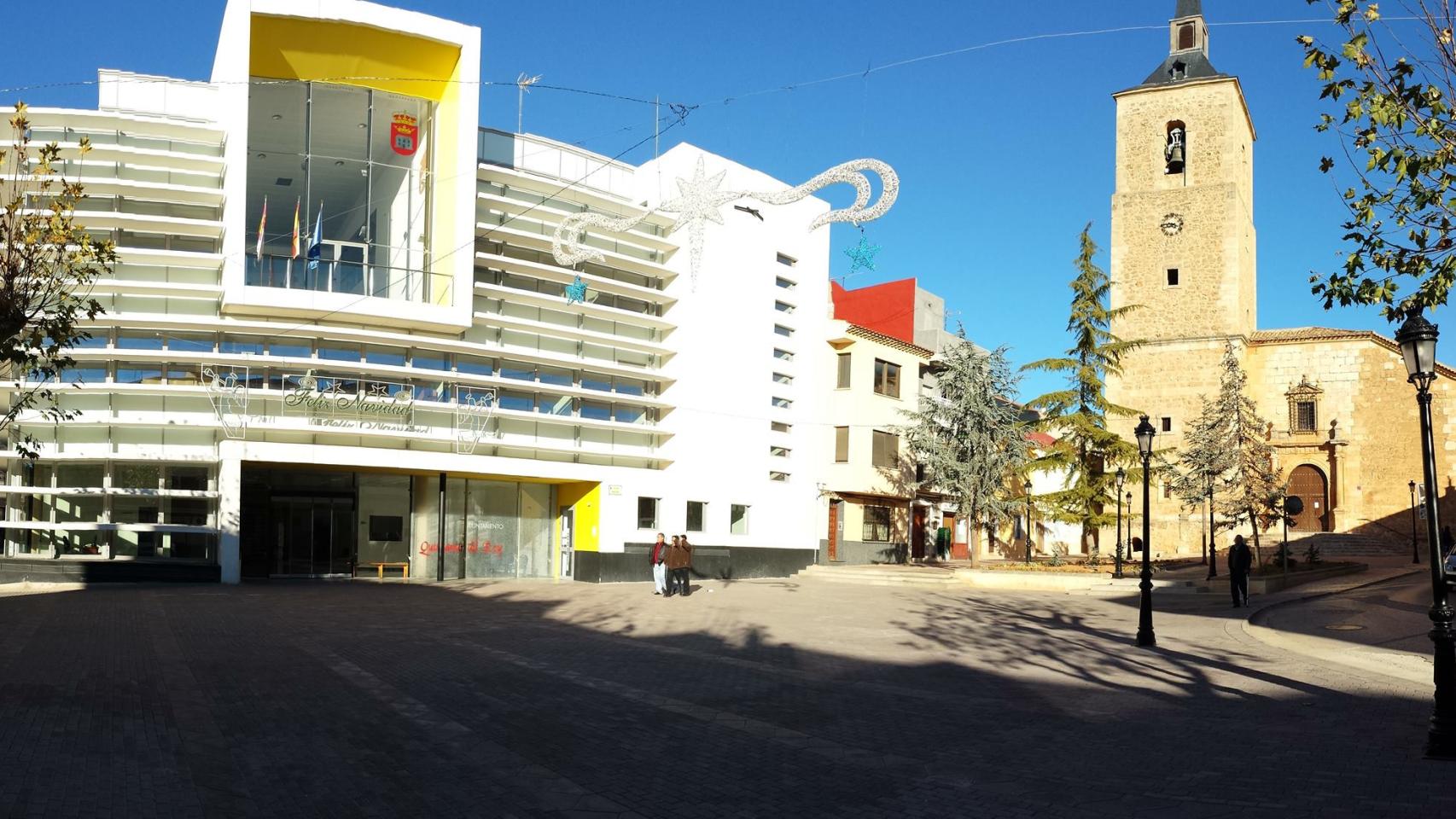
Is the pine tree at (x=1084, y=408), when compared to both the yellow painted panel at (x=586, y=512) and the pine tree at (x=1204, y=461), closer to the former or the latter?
the pine tree at (x=1204, y=461)

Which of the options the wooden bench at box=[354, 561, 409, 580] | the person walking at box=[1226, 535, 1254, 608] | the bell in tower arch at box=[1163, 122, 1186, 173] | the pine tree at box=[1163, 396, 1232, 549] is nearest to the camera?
the person walking at box=[1226, 535, 1254, 608]

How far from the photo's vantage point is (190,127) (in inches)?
1129

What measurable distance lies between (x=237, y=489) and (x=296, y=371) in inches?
137

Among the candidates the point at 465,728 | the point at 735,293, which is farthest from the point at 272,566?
the point at 465,728

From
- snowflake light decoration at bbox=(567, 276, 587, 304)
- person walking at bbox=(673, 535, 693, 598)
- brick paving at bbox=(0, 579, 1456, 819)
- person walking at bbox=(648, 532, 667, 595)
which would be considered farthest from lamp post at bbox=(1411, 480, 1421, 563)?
snowflake light decoration at bbox=(567, 276, 587, 304)

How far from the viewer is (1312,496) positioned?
52031 mm

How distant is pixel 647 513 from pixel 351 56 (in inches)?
610

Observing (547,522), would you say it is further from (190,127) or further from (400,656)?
(400,656)

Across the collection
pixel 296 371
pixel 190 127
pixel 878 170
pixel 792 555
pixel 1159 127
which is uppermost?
pixel 1159 127

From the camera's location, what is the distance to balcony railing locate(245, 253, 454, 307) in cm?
2773

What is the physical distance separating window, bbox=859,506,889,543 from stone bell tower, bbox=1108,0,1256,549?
14182 mm

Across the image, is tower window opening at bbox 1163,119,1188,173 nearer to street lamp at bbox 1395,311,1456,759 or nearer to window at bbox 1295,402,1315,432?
window at bbox 1295,402,1315,432

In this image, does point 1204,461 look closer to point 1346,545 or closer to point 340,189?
point 1346,545

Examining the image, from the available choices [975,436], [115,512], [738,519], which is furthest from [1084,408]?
[115,512]
